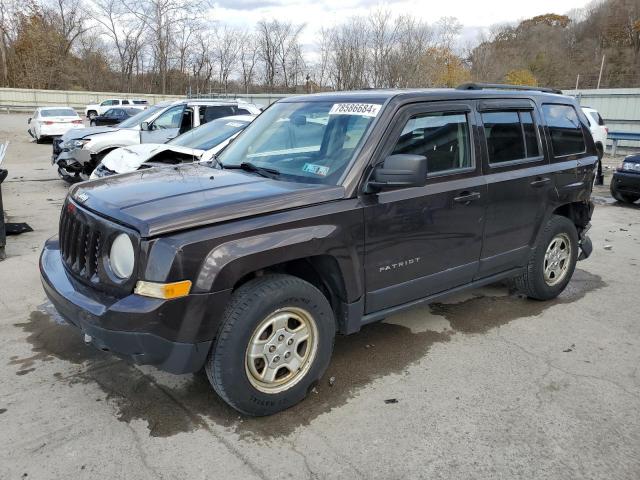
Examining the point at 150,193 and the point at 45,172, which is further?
the point at 45,172

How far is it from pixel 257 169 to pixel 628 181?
922cm

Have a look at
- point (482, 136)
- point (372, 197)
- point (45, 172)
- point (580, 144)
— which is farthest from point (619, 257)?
point (45, 172)

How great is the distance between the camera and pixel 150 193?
310 cm

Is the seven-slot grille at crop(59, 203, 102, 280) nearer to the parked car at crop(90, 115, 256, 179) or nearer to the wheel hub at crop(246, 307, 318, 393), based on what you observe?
the wheel hub at crop(246, 307, 318, 393)

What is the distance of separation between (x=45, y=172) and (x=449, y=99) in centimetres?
1289

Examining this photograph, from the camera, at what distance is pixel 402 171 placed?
3.13 m

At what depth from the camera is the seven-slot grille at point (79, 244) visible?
9.70 ft

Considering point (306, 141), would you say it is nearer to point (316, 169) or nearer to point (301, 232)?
point (316, 169)

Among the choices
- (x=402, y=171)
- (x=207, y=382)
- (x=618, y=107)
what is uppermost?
(x=618, y=107)

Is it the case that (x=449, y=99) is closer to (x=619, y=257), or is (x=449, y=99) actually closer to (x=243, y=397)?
(x=243, y=397)

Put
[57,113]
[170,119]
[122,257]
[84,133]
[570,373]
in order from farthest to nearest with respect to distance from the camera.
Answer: [57,113] < [84,133] < [170,119] < [570,373] < [122,257]

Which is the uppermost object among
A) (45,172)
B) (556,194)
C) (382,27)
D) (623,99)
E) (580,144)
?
(382,27)

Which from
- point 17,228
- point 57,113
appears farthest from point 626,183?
point 57,113

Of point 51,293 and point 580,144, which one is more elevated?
point 580,144
